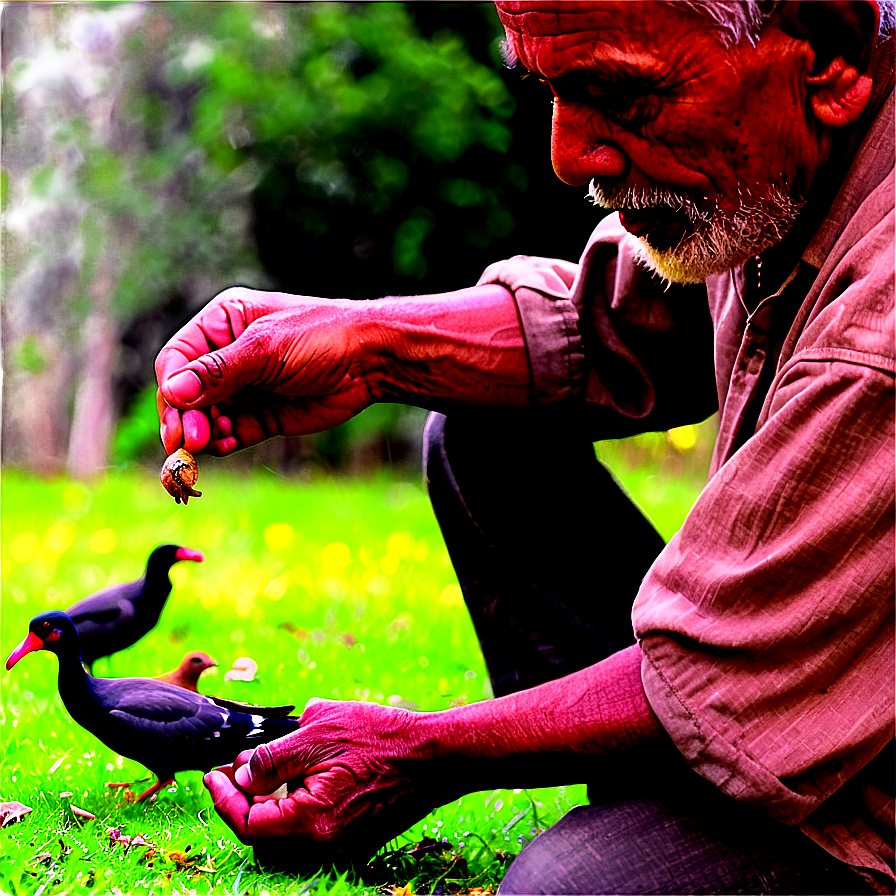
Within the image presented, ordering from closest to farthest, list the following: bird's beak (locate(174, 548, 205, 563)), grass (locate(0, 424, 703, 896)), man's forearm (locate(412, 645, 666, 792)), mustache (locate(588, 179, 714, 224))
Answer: man's forearm (locate(412, 645, 666, 792))
mustache (locate(588, 179, 714, 224))
grass (locate(0, 424, 703, 896))
bird's beak (locate(174, 548, 205, 563))

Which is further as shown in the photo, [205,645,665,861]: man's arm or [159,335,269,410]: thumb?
[159,335,269,410]: thumb

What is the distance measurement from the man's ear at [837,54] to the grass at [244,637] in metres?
1.66

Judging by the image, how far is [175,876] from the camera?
2.37 m

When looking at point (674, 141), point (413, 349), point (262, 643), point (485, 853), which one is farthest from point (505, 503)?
point (262, 643)

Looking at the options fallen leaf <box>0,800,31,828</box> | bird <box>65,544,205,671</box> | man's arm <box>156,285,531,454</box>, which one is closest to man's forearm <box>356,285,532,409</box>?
man's arm <box>156,285,531,454</box>

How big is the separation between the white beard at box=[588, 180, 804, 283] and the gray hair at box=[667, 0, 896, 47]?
0.89 feet

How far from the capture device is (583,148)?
87.7 inches

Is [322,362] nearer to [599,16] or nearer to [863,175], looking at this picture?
[599,16]

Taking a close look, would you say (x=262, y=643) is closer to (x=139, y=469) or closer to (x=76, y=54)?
(x=139, y=469)

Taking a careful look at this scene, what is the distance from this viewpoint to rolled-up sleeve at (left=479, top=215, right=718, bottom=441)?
8.90 feet

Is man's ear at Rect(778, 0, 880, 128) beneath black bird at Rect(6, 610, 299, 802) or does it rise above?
above

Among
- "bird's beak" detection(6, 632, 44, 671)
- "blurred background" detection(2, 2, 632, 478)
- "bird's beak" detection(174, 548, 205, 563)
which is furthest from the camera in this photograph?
"blurred background" detection(2, 2, 632, 478)

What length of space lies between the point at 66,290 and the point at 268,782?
7560 millimetres

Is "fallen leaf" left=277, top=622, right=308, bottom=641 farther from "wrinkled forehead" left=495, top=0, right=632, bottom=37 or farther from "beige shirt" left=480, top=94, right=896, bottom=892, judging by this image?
"wrinkled forehead" left=495, top=0, right=632, bottom=37
